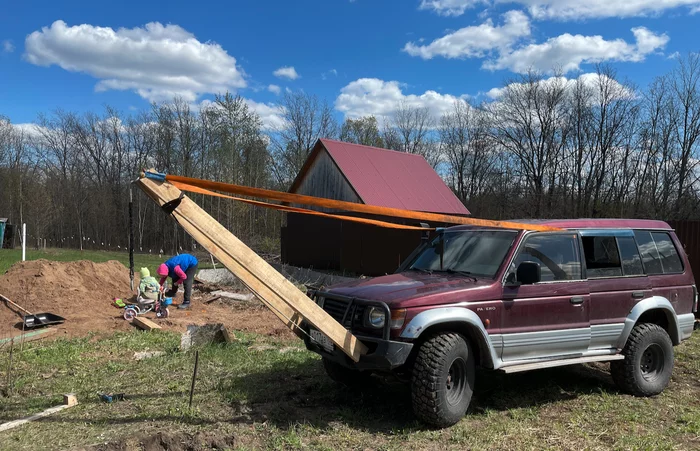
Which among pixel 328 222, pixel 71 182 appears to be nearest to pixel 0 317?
pixel 328 222

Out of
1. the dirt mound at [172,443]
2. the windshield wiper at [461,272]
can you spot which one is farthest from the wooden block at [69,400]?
the windshield wiper at [461,272]

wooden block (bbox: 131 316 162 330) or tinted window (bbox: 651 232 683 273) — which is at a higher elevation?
tinted window (bbox: 651 232 683 273)

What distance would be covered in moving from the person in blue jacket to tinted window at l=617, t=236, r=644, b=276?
9209 millimetres

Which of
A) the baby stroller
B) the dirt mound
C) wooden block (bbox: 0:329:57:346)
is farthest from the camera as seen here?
the baby stroller

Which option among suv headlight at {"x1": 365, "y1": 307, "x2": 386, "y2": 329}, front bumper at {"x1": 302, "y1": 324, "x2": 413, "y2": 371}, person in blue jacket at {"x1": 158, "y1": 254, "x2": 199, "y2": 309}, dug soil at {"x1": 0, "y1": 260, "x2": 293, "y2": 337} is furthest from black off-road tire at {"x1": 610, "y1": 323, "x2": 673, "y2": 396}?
person in blue jacket at {"x1": 158, "y1": 254, "x2": 199, "y2": 309}

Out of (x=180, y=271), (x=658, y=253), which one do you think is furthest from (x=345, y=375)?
(x=180, y=271)

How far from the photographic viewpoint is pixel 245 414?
488 centimetres

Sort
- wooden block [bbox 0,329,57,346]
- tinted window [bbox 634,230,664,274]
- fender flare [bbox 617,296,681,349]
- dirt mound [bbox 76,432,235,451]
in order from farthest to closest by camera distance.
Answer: wooden block [bbox 0,329,57,346] → tinted window [bbox 634,230,664,274] → fender flare [bbox 617,296,681,349] → dirt mound [bbox 76,432,235,451]

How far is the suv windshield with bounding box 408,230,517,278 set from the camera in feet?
17.1

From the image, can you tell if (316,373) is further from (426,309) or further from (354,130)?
(354,130)

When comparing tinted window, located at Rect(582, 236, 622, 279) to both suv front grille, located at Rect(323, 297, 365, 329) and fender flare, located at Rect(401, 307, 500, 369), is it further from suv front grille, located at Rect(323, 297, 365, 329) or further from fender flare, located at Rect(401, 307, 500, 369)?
suv front grille, located at Rect(323, 297, 365, 329)

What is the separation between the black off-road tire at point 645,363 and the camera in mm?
5527

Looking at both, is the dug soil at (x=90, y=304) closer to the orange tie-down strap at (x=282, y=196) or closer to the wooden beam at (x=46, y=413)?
the wooden beam at (x=46, y=413)

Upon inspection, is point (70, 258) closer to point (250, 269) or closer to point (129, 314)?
point (129, 314)
